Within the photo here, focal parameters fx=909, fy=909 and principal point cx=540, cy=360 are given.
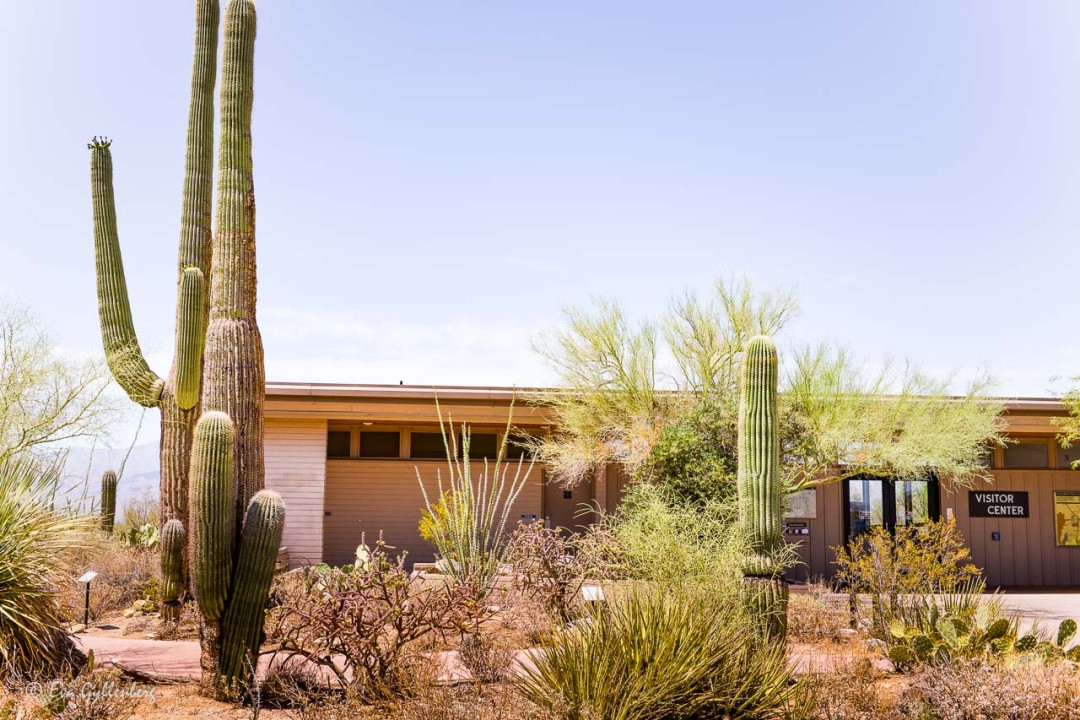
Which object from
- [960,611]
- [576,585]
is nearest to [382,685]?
[576,585]

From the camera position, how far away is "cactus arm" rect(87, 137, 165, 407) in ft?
43.9

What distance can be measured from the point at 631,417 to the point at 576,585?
5.11 metres

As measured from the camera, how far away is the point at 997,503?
19688 mm

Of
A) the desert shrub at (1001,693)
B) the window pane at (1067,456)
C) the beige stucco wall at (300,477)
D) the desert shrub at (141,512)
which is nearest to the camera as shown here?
the desert shrub at (1001,693)

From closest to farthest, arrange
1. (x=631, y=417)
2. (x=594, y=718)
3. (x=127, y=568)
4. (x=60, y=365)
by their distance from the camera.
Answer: (x=594, y=718) → (x=127, y=568) → (x=631, y=417) → (x=60, y=365)

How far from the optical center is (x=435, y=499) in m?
18.8

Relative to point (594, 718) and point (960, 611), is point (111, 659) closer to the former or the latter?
point (594, 718)

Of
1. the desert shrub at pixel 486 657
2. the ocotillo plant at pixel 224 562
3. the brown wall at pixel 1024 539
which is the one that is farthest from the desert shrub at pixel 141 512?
the brown wall at pixel 1024 539

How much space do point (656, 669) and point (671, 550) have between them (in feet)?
11.6

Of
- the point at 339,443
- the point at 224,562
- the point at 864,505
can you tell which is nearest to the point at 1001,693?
the point at 224,562

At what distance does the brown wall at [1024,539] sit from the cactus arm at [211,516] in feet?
53.6

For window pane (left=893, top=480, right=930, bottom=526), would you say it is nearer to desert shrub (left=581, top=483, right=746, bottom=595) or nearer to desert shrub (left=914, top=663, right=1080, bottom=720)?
desert shrub (left=581, top=483, right=746, bottom=595)

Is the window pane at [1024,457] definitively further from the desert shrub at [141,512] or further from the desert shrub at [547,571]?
the desert shrub at [141,512]

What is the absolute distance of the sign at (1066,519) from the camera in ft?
64.8
